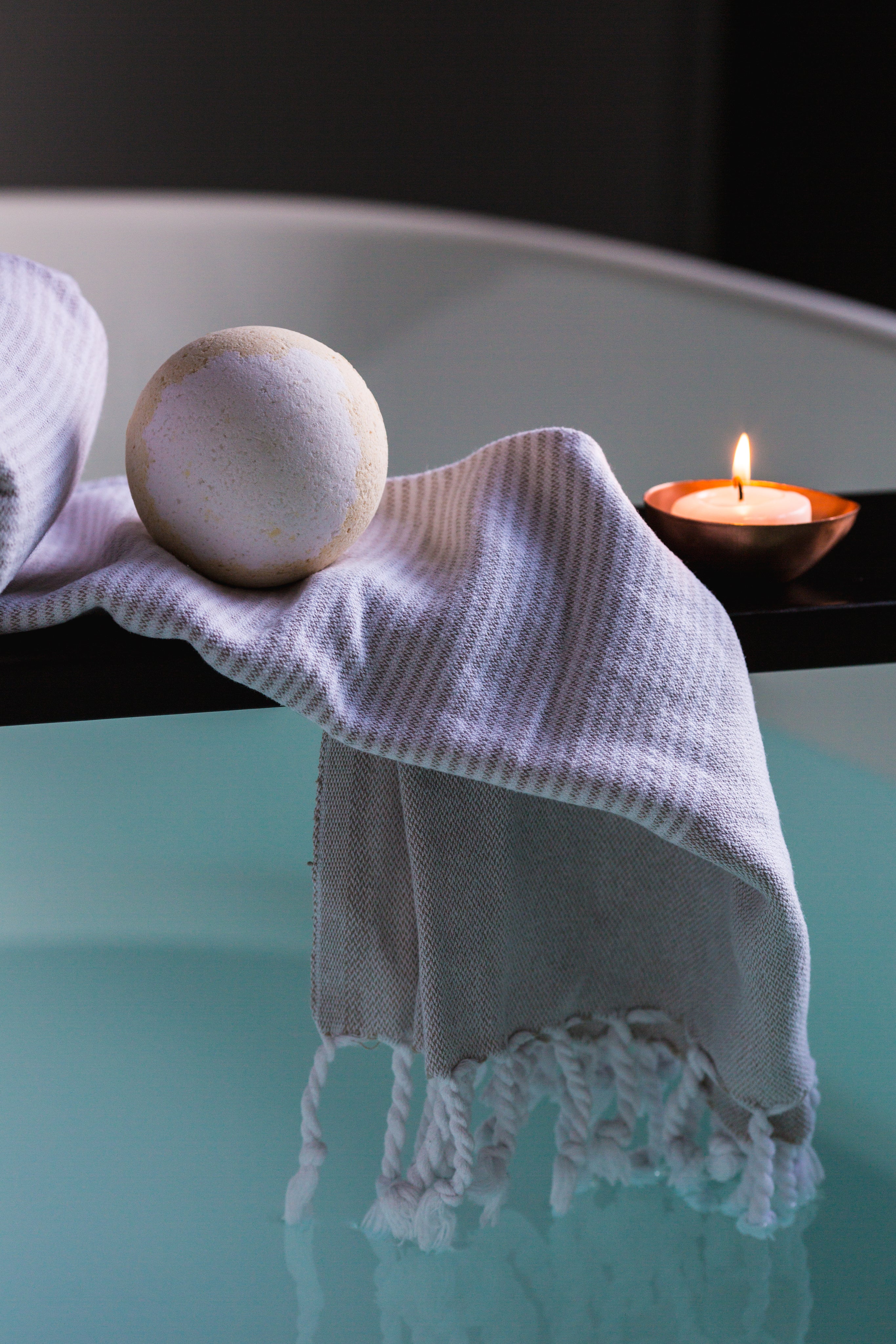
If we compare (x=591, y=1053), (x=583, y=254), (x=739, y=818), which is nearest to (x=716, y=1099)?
(x=591, y=1053)

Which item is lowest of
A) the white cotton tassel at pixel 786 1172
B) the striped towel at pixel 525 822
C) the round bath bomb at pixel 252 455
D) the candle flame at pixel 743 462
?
the white cotton tassel at pixel 786 1172

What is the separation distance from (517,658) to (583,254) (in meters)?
0.81

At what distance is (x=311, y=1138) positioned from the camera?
0.43 meters

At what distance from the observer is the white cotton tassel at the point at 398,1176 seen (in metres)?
0.42

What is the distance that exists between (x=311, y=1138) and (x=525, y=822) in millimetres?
134

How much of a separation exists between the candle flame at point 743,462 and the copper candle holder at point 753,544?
0.04 m

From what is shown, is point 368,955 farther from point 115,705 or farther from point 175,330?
point 175,330

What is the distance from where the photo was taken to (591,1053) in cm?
47

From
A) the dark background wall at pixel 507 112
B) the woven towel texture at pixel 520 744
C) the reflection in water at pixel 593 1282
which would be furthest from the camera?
the dark background wall at pixel 507 112

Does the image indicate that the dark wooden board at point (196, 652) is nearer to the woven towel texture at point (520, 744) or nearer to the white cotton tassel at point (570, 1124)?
the woven towel texture at point (520, 744)

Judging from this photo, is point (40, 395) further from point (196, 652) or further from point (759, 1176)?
point (759, 1176)

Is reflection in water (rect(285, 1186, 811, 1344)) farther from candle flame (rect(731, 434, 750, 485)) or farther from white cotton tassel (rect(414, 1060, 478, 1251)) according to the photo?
candle flame (rect(731, 434, 750, 485))

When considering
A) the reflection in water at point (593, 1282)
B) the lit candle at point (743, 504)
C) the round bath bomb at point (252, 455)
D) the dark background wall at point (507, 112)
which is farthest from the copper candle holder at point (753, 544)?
the dark background wall at point (507, 112)

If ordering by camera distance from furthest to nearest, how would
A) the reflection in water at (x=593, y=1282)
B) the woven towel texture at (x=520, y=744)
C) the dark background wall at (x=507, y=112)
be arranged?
1. the dark background wall at (x=507, y=112)
2. the reflection in water at (x=593, y=1282)
3. the woven towel texture at (x=520, y=744)
